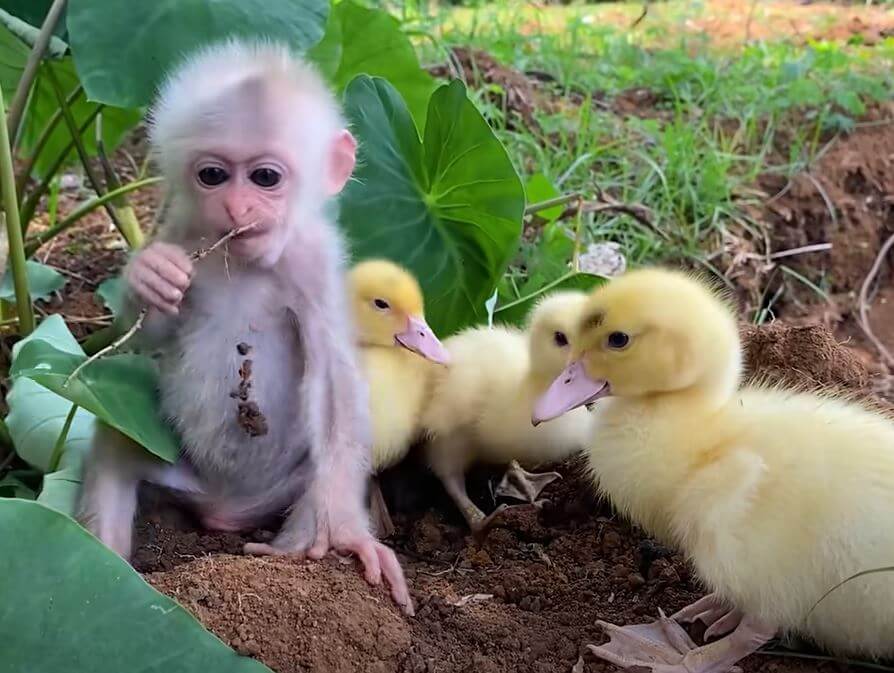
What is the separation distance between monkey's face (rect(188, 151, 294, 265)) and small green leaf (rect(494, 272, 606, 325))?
2.35ft

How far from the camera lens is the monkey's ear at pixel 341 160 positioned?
121 centimetres

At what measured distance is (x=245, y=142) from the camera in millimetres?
1101

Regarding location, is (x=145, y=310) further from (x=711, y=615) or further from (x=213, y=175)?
(x=711, y=615)

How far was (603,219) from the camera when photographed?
2902mm

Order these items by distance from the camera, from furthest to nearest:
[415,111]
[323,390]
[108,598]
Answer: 1. [415,111]
2. [323,390]
3. [108,598]

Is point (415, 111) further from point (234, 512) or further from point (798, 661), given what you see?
point (798, 661)

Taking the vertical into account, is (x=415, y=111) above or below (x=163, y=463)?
above

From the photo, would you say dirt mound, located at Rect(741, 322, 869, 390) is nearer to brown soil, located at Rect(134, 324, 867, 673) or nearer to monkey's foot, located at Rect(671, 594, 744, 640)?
brown soil, located at Rect(134, 324, 867, 673)

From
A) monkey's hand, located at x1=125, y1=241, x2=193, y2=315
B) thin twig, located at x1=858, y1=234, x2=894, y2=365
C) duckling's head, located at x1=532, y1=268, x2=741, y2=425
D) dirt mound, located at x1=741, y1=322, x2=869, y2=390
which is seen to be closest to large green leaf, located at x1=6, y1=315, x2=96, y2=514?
monkey's hand, located at x1=125, y1=241, x2=193, y2=315

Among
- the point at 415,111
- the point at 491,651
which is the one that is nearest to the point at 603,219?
the point at 415,111

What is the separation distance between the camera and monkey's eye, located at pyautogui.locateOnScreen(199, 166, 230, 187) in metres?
1.11

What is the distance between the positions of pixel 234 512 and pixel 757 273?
6.82 ft

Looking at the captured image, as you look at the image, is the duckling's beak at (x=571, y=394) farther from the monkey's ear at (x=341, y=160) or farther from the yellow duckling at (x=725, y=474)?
the monkey's ear at (x=341, y=160)

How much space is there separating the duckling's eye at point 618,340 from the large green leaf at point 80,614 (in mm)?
582
